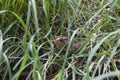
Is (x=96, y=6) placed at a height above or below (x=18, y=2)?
below

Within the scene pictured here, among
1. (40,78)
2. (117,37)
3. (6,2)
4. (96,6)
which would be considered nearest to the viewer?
(40,78)

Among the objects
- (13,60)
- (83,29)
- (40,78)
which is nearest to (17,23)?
(13,60)

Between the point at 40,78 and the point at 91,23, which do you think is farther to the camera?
the point at 91,23

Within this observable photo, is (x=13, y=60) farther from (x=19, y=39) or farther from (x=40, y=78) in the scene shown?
(x=40, y=78)

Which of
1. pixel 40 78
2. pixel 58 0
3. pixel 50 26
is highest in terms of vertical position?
pixel 58 0

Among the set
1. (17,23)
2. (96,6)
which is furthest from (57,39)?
(96,6)

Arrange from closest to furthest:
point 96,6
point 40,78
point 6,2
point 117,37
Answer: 1. point 40,78
2. point 117,37
3. point 6,2
4. point 96,6

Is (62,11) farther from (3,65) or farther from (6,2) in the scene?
(3,65)
